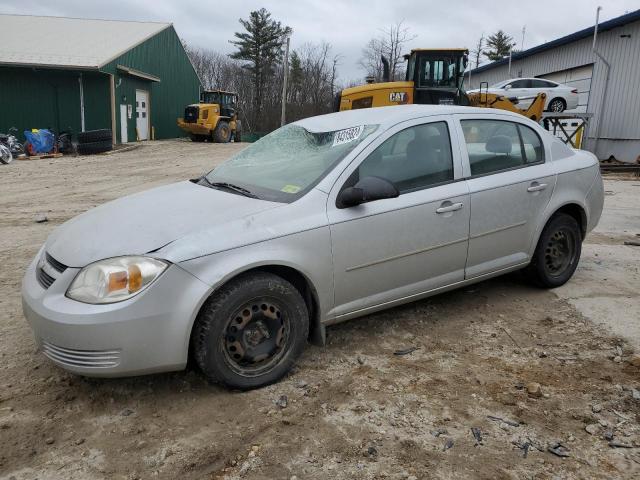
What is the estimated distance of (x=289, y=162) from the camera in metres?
3.91

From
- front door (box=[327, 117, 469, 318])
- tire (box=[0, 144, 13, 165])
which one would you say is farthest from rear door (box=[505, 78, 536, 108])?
front door (box=[327, 117, 469, 318])

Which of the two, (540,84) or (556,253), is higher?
(540,84)

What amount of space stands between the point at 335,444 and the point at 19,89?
2547 cm

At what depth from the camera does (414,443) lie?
9.00 feet

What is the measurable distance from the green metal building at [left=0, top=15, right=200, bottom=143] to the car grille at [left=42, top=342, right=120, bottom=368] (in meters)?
22.2

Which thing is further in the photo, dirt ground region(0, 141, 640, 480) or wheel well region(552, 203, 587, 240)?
wheel well region(552, 203, 587, 240)

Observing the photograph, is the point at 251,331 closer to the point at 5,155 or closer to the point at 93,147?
the point at 5,155

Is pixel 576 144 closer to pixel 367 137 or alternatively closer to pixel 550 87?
pixel 550 87

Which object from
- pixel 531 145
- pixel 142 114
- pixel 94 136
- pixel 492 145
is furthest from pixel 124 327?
pixel 142 114

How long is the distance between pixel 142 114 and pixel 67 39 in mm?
4736

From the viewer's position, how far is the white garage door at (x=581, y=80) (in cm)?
2244

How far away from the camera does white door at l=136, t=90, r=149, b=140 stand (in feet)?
90.1

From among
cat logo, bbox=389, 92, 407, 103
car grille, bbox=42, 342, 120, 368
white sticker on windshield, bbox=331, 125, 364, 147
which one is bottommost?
car grille, bbox=42, 342, 120, 368

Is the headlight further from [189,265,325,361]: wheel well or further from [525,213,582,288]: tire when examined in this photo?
[525,213,582,288]: tire
